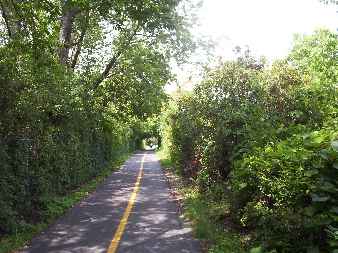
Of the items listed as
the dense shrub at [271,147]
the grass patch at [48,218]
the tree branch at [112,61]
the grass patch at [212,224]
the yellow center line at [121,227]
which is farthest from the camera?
the tree branch at [112,61]

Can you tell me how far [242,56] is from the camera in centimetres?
1526

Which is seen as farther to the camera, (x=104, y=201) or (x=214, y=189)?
(x=104, y=201)

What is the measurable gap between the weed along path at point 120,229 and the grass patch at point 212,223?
1.02 ft

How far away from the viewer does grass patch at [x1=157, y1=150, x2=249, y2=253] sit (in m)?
9.34

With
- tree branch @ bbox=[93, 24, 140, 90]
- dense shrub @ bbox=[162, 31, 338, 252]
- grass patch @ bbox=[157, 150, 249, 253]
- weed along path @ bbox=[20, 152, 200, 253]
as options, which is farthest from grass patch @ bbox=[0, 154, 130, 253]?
tree branch @ bbox=[93, 24, 140, 90]

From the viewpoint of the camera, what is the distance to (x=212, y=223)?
37.7 feet

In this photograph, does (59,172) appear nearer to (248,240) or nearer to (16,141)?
(16,141)

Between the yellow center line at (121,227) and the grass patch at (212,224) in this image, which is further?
the yellow center line at (121,227)

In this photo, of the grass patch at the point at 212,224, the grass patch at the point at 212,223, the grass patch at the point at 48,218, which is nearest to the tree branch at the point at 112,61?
the grass patch at the point at 48,218

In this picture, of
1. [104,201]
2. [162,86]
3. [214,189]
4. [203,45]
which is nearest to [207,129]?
[214,189]

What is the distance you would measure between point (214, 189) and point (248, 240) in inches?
218

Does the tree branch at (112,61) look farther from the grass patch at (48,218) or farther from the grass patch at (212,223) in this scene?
the grass patch at (212,223)

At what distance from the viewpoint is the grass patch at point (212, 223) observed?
9.34 metres

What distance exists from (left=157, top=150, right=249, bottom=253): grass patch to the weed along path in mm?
311
